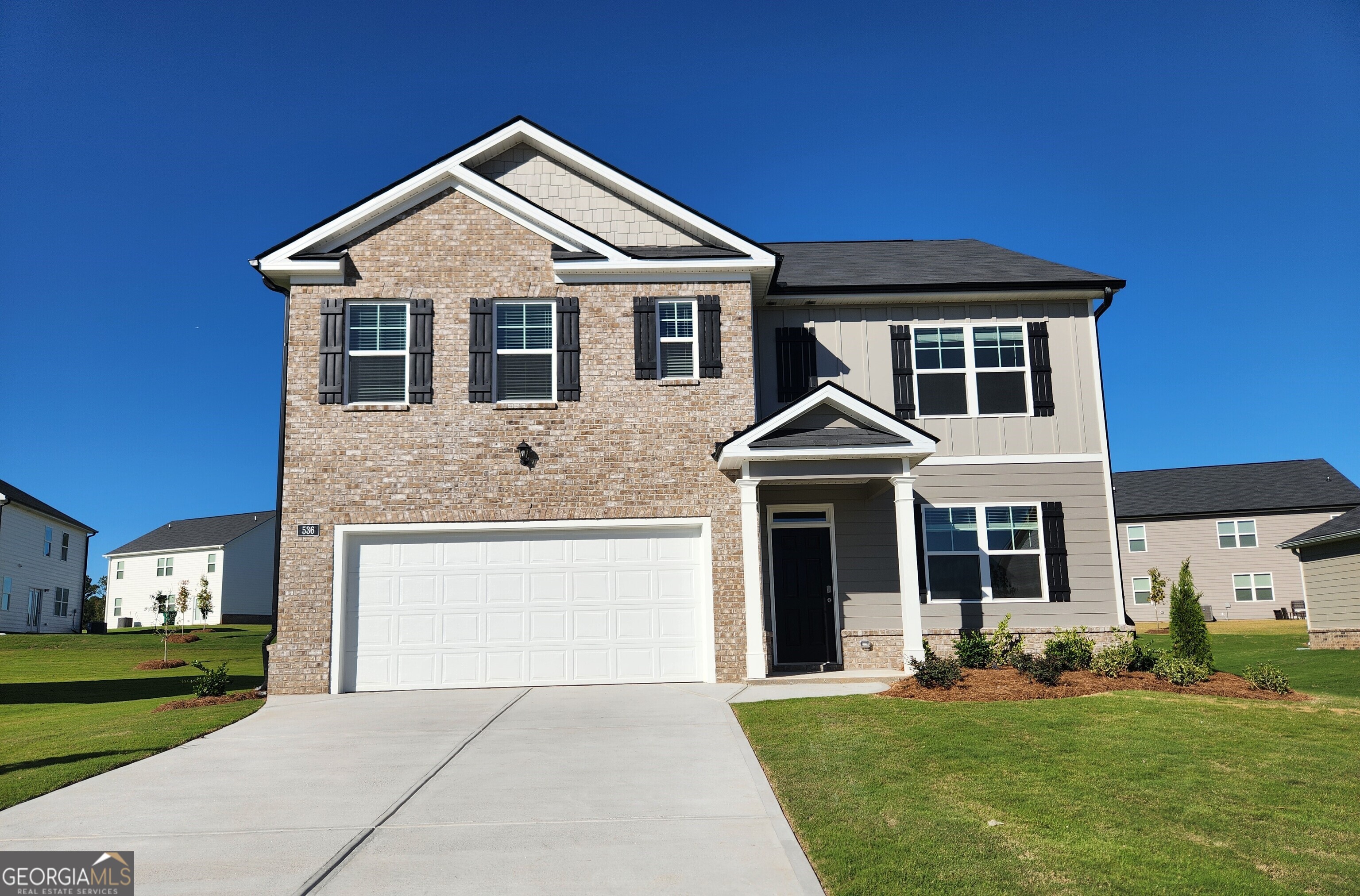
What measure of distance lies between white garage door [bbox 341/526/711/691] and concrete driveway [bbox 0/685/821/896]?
3.12 meters

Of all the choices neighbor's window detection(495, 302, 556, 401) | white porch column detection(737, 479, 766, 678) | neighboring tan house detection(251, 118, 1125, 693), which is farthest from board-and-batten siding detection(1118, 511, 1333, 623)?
neighbor's window detection(495, 302, 556, 401)

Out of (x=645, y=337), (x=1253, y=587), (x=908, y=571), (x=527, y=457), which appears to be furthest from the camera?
(x=1253, y=587)

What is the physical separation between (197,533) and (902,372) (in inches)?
1843

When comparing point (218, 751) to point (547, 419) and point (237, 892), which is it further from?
point (547, 419)

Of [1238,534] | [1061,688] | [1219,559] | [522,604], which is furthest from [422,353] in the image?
[1238,534]

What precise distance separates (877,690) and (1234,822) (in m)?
6.05

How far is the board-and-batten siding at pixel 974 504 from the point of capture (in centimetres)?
1548

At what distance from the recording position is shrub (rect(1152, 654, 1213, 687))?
40.1 ft

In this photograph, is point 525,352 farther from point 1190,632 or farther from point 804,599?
point 1190,632

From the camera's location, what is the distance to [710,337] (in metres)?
15.1

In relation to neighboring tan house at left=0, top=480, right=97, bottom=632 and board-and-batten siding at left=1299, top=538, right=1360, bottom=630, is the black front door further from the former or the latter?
neighboring tan house at left=0, top=480, right=97, bottom=632

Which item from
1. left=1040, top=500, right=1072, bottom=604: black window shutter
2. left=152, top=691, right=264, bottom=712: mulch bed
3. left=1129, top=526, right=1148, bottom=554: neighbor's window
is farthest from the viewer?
left=1129, top=526, right=1148, bottom=554: neighbor's window

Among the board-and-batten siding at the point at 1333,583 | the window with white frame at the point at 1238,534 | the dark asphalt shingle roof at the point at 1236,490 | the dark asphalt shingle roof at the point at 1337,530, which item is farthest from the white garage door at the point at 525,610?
the window with white frame at the point at 1238,534

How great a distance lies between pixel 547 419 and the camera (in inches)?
582
